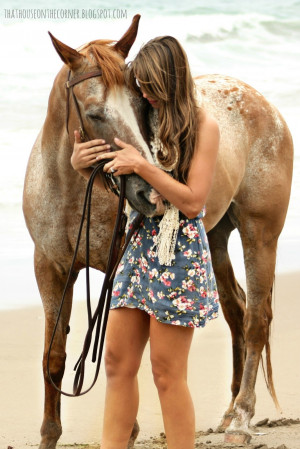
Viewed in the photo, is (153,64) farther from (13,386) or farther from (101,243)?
(13,386)

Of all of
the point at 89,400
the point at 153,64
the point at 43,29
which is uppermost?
the point at 43,29

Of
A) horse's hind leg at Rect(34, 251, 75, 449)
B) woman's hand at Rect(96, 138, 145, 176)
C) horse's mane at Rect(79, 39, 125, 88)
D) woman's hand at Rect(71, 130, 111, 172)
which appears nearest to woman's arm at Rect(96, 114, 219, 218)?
woman's hand at Rect(96, 138, 145, 176)

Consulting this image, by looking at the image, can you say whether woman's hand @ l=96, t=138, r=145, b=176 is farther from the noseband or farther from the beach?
the beach

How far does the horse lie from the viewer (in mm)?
3402

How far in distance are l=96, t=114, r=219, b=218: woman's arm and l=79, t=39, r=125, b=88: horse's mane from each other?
12.4 inches

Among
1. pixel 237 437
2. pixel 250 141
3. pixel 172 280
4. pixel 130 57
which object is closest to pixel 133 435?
pixel 237 437

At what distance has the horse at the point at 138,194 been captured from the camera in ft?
11.2

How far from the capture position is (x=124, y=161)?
10.2 feet

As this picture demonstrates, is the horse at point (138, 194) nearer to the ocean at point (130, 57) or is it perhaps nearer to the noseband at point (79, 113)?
the noseband at point (79, 113)

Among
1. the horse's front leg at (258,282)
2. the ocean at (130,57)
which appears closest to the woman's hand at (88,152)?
the horse's front leg at (258,282)

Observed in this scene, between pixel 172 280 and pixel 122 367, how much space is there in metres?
0.39

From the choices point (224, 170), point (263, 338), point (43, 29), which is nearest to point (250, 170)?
point (224, 170)

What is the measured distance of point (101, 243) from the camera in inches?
163

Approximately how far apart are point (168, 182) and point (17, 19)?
1620 centimetres
